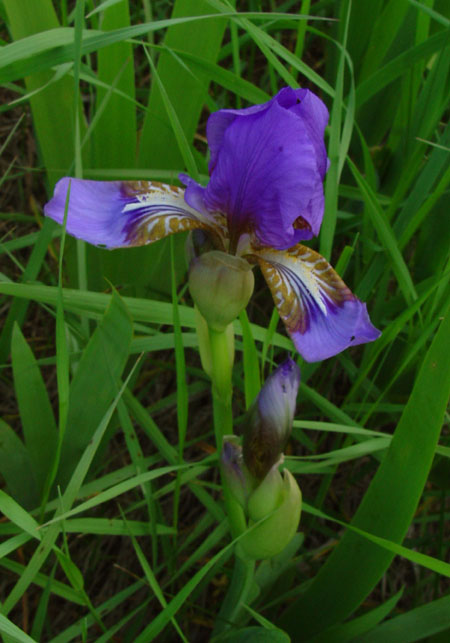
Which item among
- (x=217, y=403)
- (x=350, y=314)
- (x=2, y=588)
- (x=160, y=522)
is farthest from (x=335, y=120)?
(x=2, y=588)

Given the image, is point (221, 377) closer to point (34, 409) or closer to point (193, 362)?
point (34, 409)

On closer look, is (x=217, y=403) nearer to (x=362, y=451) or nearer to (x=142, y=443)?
(x=362, y=451)

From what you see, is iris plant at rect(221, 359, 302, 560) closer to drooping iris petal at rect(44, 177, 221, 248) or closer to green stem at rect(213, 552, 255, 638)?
green stem at rect(213, 552, 255, 638)

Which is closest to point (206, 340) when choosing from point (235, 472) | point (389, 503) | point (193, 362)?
point (235, 472)

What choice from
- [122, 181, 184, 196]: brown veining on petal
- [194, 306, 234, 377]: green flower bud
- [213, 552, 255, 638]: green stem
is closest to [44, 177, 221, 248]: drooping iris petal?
[122, 181, 184, 196]: brown veining on petal

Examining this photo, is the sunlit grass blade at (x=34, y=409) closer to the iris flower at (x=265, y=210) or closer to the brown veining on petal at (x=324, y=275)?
the iris flower at (x=265, y=210)
